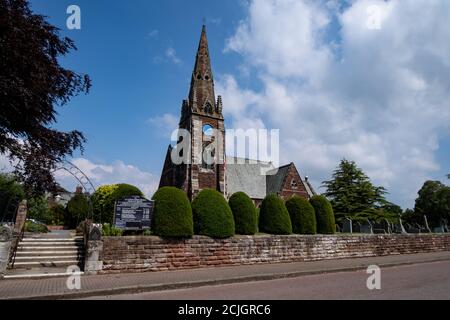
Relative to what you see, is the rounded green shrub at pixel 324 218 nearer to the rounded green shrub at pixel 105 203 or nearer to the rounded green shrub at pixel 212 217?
the rounded green shrub at pixel 212 217

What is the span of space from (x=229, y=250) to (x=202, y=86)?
2921 centimetres

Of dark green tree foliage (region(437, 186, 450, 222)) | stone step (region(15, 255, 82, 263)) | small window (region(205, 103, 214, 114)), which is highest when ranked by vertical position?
small window (region(205, 103, 214, 114))

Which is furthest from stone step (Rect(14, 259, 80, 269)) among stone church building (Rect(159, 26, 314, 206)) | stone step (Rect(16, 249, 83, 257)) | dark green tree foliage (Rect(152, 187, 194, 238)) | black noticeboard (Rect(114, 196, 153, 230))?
stone church building (Rect(159, 26, 314, 206))

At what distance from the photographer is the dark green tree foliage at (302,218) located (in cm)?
1789

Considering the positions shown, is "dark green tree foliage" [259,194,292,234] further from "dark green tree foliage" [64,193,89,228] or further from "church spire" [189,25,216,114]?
"dark green tree foliage" [64,193,89,228]

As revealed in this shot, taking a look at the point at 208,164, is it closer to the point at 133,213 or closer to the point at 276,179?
the point at 276,179

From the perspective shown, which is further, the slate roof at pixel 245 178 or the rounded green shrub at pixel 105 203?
the slate roof at pixel 245 178

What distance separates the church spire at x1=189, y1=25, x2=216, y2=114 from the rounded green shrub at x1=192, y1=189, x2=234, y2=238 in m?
25.8

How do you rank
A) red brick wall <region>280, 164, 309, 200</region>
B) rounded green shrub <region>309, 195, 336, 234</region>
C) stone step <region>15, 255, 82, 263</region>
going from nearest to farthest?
stone step <region>15, 255, 82, 263</region> → rounded green shrub <region>309, 195, 336, 234</region> → red brick wall <region>280, 164, 309, 200</region>

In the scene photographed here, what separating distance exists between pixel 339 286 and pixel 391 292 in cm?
143

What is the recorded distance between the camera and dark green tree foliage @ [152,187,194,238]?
40.9ft

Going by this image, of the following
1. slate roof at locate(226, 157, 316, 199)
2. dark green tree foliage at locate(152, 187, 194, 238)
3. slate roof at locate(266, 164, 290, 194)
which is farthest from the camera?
slate roof at locate(266, 164, 290, 194)

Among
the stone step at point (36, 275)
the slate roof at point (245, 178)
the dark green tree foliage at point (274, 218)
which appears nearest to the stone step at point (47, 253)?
the stone step at point (36, 275)
